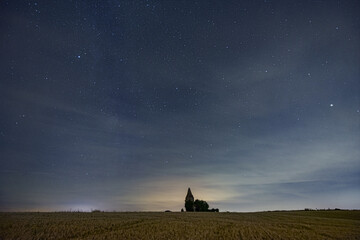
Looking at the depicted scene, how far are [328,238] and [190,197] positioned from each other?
96.2m

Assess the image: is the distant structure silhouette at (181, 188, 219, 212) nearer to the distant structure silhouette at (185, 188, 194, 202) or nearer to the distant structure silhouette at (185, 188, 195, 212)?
the distant structure silhouette at (185, 188, 195, 212)

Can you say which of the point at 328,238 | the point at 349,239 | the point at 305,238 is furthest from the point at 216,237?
the point at 349,239

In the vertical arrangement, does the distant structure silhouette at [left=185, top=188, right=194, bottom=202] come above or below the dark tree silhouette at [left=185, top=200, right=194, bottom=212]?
Answer: above

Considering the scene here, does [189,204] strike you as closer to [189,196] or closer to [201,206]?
[201,206]

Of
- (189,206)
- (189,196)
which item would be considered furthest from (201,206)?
(189,196)

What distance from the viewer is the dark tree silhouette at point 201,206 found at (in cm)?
9564

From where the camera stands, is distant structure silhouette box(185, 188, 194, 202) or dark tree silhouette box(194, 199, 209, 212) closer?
dark tree silhouette box(194, 199, 209, 212)

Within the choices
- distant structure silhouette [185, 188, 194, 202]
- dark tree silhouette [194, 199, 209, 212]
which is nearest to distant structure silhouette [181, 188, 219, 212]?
dark tree silhouette [194, 199, 209, 212]

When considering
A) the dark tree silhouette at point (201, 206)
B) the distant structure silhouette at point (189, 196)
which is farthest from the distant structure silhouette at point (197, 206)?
the distant structure silhouette at point (189, 196)

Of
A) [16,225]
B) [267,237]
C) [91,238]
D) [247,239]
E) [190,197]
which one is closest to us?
[91,238]

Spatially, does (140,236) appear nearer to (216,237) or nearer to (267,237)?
(216,237)

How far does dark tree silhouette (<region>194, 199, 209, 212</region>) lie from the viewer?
95.6 m

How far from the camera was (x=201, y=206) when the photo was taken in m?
96.2

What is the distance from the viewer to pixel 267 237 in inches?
665
